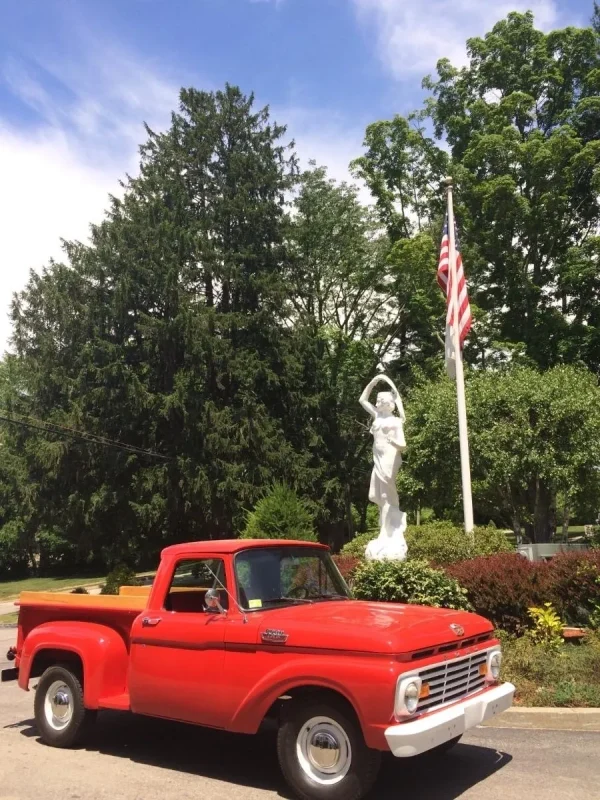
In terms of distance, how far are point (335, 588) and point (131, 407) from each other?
26.6 m

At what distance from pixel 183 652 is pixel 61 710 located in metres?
1.83

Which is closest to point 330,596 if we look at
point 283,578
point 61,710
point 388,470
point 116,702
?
point 283,578

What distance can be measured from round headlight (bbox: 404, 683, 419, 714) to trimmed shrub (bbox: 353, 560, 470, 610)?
5.17 metres

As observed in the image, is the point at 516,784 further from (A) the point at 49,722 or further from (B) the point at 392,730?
(A) the point at 49,722

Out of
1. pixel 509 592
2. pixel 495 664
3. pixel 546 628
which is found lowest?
pixel 546 628

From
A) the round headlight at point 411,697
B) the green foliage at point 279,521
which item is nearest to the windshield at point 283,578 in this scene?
the round headlight at point 411,697

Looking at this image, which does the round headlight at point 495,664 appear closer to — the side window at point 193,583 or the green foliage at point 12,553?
the side window at point 193,583

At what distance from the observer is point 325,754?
5094mm

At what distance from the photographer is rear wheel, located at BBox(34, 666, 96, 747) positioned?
6.69m

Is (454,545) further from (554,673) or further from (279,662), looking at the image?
(279,662)

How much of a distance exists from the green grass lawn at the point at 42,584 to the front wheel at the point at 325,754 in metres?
28.2

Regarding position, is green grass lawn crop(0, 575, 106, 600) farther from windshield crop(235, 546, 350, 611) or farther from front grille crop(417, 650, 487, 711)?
front grille crop(417, 650, 487, 711)

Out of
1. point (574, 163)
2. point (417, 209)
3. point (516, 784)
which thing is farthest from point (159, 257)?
point (516, 784)

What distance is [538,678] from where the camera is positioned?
8172mm
